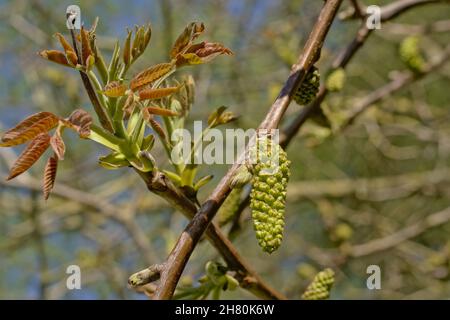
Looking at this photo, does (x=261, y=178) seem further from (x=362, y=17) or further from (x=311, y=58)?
(x=362, y=17)

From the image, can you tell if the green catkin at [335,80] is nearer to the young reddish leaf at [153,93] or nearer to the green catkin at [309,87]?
the green catkin at [309,87]

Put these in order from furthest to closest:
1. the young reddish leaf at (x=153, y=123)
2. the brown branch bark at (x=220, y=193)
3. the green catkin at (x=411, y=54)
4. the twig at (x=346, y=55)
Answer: the green catkin at (x=411, y=54) < the twig at (x=346, y=55) < the young reddish leaf at (x=153, y=123) < the brown branch bark at (x=220, y=193)

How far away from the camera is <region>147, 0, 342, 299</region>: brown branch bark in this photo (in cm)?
76

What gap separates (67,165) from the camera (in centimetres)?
356

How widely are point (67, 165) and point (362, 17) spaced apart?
2498mm

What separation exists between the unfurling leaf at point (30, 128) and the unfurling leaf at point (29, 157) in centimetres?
1

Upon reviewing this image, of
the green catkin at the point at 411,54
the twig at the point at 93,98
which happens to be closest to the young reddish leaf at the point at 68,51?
the twig at the point at 93,98

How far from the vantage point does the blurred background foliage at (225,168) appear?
108 inches

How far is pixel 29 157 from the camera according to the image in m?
0.81

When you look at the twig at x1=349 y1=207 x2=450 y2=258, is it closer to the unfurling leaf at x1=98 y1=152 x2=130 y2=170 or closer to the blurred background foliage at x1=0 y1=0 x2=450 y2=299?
the blurred background foliage at x1=0 y1=0 x2=450 y2=299

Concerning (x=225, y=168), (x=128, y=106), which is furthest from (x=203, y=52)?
(x=225, y=168)

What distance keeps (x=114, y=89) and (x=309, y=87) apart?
0.38 m

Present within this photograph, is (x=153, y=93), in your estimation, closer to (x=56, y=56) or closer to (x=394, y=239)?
(x=56, y=56)

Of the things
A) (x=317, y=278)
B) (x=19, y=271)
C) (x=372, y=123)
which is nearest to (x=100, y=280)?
(x=19, y=271)
